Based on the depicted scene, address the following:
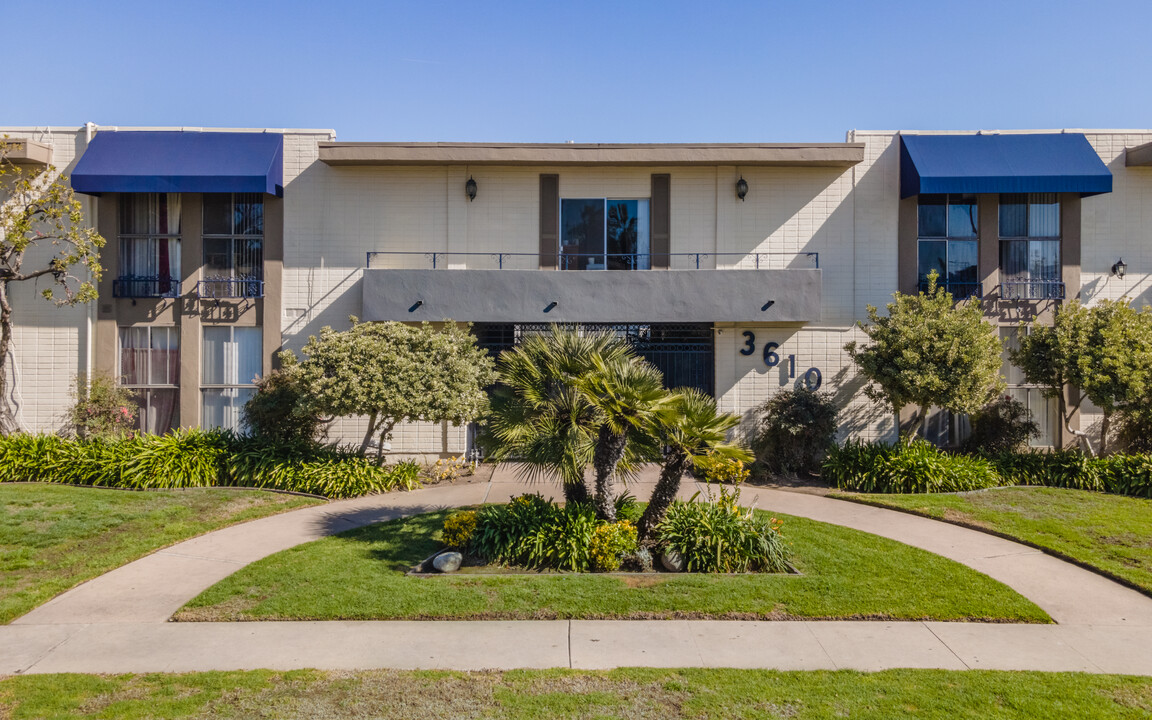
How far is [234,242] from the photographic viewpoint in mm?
16688

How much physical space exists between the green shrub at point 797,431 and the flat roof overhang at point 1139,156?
8.81 m

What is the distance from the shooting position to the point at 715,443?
8812 mm

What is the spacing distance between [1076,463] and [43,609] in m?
16.1

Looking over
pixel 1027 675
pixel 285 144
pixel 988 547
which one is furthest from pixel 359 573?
pixel 285 144

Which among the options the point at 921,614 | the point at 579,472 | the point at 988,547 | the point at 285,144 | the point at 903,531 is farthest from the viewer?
the point at 285,144

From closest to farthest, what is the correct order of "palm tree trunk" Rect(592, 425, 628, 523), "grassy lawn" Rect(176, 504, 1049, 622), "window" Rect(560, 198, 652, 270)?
1. "grassy lawn" Rect(176, 504, 1049, 622)
2. "palm tree trunk" Rect(592, 425, 628, 523)
3. "window" Rect(560, 198, 652, 270)

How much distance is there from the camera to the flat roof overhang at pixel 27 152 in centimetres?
1553

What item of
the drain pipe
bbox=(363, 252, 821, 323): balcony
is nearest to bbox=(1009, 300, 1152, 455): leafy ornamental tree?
bbox=(363, 252, 821, 323): balcony

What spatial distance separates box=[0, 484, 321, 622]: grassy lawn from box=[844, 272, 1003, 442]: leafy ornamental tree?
35.5 feet

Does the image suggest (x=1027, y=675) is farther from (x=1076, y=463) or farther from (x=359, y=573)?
(x=1076, y=463)

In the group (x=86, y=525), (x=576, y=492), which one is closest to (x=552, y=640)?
(x=576, y=492)

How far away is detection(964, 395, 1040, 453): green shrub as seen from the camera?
604 inches

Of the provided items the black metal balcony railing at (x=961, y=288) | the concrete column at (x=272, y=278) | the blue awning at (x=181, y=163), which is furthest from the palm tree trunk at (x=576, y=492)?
the black metal balcony railing at (x=961, y=288)

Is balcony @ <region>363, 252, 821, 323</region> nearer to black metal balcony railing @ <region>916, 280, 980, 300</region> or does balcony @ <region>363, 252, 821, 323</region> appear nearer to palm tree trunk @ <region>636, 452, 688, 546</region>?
black metal balcony railing @ <region>916, 280, 980, 300</region>
